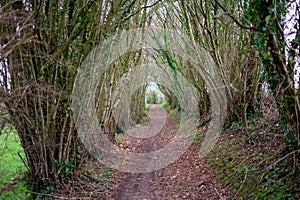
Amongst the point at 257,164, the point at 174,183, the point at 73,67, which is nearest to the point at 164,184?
the point at 174,183

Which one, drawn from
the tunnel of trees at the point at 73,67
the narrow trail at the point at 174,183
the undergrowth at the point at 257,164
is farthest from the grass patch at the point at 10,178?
the undergrowth at the point at 257,164

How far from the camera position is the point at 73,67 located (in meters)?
6.43

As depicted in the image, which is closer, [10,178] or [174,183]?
[10,178]

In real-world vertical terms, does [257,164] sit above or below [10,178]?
above

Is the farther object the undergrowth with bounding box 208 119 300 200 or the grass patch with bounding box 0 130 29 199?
the undergrowth with bounding box 208 119 300 200

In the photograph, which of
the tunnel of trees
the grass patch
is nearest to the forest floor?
the tunnel of trees

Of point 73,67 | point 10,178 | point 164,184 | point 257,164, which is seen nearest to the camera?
point 257,164

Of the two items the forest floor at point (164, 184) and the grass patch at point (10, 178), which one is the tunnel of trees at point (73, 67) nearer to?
the grass patch at point (10, 178)

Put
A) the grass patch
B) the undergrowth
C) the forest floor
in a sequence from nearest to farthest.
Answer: the grass patch < the undergrowth < the forest floor

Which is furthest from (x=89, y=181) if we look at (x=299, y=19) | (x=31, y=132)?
(x=299, y=19)

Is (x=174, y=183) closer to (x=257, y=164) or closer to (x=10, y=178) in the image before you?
(x=257, y=164)

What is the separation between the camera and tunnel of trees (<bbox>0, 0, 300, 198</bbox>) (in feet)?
13.5

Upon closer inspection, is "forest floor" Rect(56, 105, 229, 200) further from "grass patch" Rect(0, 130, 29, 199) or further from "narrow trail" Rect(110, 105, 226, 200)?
"grass patch" Rect(0, 130, 29, 199)

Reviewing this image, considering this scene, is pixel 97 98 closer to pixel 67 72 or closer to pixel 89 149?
pixel 89 149
